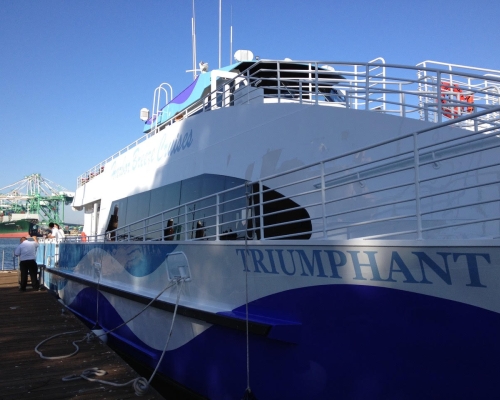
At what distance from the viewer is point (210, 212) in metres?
6.04

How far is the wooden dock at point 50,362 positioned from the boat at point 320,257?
1.68 feet

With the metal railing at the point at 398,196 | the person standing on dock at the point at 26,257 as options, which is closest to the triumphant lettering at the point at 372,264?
the metal railing at the point at 398,196

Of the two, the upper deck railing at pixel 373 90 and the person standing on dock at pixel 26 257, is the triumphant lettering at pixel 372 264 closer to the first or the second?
the upper deck railing at pixel 373 90

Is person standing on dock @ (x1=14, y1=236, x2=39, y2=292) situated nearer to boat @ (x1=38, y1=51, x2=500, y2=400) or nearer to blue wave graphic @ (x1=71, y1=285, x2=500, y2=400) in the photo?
boat @ (x1=38, y1=51, x2=500, y2=400)

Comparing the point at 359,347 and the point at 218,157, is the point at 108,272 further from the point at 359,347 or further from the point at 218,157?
the point at 359,347

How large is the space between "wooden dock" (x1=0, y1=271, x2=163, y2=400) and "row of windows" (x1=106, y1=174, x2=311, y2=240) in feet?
5.60

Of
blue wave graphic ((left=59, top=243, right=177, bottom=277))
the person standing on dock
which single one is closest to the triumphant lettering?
blue wave graphic ((left=59, top=243, right=177, bottom=277))

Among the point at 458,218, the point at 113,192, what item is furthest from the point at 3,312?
the point at 458,218

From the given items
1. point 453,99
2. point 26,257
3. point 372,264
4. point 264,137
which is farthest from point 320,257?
point 26,257

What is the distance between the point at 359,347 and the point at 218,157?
11.9 feet

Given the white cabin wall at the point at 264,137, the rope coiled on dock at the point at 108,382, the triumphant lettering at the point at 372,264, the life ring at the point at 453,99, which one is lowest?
the rope coiled on dock at the point at 108,382

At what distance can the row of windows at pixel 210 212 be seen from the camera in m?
4.67

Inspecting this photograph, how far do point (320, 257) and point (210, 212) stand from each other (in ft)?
9.18

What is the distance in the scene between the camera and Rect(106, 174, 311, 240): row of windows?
15.3 ft
